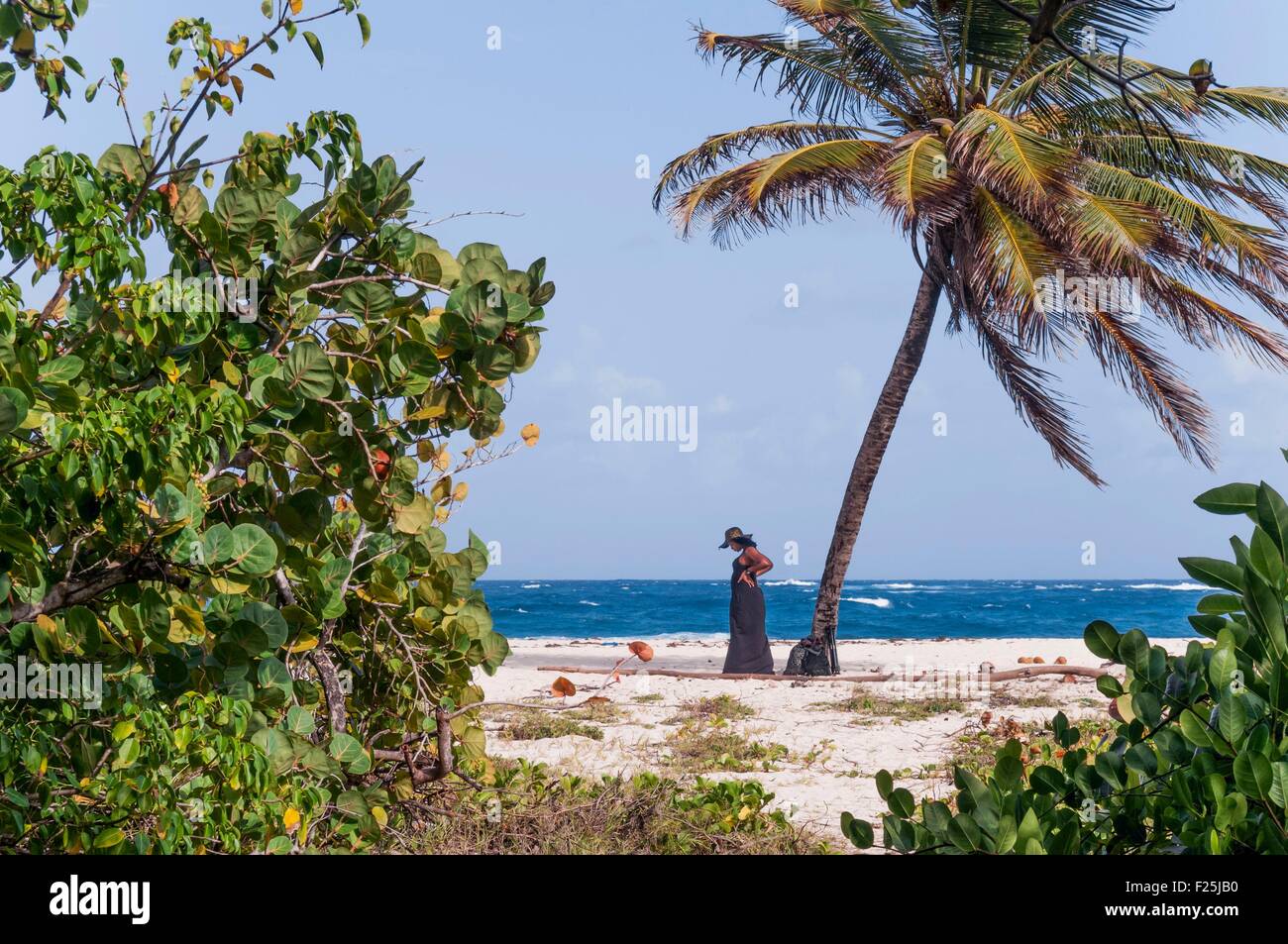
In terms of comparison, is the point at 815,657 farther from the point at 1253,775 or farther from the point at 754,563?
the point at 1253,775

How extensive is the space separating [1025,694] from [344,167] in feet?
25.0

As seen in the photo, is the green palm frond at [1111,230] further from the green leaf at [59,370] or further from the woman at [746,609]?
the green leaf at [59,370]

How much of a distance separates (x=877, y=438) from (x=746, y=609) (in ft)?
7.68

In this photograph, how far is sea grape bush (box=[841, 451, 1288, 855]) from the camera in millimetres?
1273

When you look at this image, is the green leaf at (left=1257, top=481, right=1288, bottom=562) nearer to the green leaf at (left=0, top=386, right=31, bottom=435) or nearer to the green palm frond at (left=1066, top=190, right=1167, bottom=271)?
the green leaf at (left=0, top=386, right=31, bottom=435)

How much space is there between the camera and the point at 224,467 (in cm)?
234

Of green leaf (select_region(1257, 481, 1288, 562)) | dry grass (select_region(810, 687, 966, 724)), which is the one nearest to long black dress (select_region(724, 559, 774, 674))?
dry grass (select_region(810, 687, 966, 724))

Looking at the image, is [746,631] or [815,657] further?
[746,631]

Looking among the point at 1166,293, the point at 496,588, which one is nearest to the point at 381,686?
the point at 1166,293

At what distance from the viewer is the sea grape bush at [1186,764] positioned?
4.18ft

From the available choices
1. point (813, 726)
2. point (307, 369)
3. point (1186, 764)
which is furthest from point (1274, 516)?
point (813, 726)

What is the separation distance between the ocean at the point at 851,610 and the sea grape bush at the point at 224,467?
28.3 meters

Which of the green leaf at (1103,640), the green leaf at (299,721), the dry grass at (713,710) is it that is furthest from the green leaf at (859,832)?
the dry grass at (713,710)

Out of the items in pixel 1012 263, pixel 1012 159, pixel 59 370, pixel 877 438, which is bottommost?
pixel 59 370
